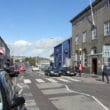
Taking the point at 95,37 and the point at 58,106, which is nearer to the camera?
the point at 58,106

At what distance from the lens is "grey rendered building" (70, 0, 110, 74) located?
50022 millimetres

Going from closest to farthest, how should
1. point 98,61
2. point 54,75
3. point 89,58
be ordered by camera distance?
point 54,75
point 98,61
point 89,58

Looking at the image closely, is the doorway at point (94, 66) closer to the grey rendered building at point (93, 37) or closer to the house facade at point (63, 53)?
the grey rendered building at point (93, 37)

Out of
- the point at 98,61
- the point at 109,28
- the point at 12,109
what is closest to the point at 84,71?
the point at 98,61

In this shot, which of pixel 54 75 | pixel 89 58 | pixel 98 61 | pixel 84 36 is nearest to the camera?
pixel 54 75

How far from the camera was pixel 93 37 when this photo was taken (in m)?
54.9

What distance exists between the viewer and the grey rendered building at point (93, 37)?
5002 cm

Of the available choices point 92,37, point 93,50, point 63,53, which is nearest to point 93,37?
point 92,37

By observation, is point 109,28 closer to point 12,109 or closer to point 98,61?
point 98,61

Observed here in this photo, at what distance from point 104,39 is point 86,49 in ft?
28.2

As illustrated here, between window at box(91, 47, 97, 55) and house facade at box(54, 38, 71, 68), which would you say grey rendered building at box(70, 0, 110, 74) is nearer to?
window at box(91, 47, 97, 55)

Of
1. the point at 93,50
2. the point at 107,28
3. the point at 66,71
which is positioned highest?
the point at 107,28

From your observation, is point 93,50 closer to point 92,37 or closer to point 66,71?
point 92,37

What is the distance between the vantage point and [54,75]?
4712 cm
